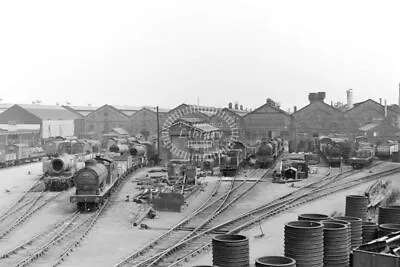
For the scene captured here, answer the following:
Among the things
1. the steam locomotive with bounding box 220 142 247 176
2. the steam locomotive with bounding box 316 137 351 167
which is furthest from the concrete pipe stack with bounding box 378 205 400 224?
the steam locomotive with bounding box 316 137 351 167

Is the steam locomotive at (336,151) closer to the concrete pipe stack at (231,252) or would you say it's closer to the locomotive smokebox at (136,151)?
the locomotive smokebox at (136,151)

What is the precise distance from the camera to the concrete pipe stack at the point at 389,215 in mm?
18203

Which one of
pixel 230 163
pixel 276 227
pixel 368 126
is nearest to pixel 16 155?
pixel 230 163

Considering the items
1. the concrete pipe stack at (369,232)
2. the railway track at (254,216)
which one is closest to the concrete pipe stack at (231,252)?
the railway track at (254,216)

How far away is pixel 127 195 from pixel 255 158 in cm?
2181

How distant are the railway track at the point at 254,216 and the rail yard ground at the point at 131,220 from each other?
1.46 feet

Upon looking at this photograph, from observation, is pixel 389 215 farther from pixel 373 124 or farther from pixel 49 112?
pixel 49 112

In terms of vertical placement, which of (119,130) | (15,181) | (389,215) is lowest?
(15,181)

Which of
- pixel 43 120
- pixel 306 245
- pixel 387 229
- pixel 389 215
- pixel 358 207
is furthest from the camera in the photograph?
pixel 43 120

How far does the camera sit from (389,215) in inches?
723

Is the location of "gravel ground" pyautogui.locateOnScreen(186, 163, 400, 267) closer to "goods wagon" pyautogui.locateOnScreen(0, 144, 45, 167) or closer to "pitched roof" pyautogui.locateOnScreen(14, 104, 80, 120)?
"goods wagon" pyautogui.locateOnScreen(0, 144, 45, 167)

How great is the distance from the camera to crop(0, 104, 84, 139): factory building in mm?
76938

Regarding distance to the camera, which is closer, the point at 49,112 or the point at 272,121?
the point at 272,121

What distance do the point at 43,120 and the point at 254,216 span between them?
2325 inches
